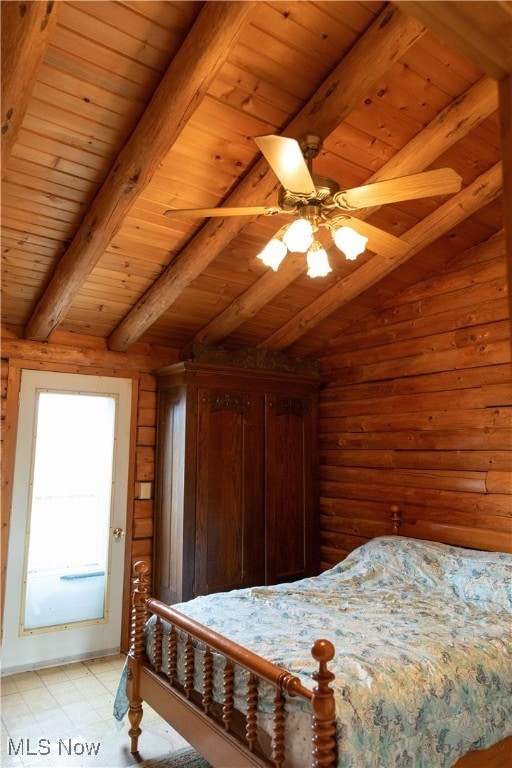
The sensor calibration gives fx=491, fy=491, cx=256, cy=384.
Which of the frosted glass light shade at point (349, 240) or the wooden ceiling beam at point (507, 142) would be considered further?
the frosted glass light shade at point (349, 240)

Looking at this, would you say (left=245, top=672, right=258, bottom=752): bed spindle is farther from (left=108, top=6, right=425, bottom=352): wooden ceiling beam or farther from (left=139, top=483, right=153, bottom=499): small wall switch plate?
(left=139, top=483, right=153, bottom=499): small wall switch plate

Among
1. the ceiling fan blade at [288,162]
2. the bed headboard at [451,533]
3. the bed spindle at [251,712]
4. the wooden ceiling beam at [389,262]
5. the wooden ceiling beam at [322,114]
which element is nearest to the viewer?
the ceiling fan blade at [288,162]

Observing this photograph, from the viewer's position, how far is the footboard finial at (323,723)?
1.56 metres

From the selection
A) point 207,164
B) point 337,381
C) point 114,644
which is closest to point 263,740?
point 114,644

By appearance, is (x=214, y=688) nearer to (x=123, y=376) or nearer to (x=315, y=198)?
(x=315, y=198)

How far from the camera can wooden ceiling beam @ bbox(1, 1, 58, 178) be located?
1.59 m

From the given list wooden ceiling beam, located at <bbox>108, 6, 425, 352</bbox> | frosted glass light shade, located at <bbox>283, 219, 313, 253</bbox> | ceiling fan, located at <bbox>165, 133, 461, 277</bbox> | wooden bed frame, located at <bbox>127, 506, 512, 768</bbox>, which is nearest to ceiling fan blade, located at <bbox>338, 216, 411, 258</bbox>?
ceiling fan, located at <bbox>165, 133, 461, 277</bbox>

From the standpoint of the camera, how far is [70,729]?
8.83ft

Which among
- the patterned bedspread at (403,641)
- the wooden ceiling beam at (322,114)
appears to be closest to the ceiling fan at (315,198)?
the wooden ceiling beam at (322,114)

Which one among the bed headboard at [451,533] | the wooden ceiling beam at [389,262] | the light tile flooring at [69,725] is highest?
the wooden ceiling beam at [389,262]

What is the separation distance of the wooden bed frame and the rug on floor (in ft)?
0.42

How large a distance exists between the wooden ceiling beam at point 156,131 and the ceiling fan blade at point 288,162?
491mm

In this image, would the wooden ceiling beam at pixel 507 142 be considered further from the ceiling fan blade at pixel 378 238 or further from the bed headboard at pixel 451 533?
the bed headboard at pixel 451 533

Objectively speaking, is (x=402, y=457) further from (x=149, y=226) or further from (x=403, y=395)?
(x=149, y=226)
